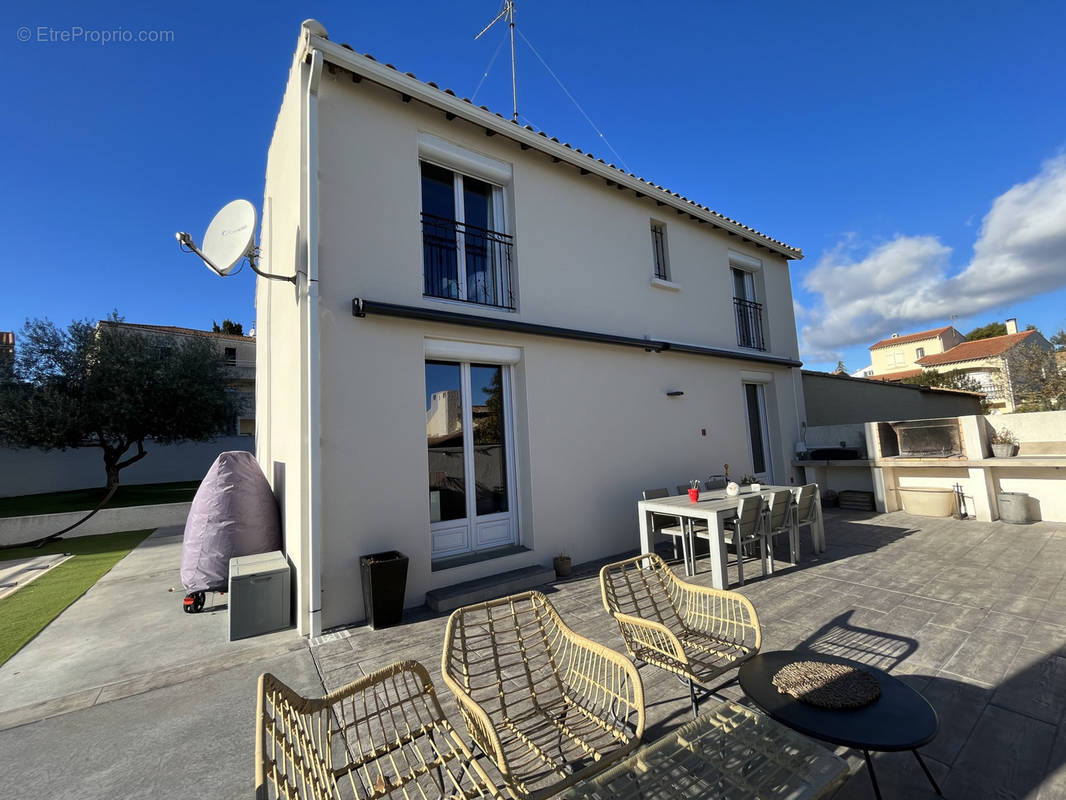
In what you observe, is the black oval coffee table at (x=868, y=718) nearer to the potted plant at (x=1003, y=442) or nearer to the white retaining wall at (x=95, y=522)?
the potted plant at (x=1003, y=442)

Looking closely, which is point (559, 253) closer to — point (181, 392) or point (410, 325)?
point (410, 325)

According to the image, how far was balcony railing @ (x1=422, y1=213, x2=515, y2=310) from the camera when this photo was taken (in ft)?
19.2

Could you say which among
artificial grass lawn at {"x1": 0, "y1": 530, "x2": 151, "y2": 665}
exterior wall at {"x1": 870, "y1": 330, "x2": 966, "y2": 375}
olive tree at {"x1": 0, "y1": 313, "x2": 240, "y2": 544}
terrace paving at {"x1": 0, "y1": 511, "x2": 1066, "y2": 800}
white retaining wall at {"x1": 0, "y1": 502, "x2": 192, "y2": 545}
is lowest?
artificial grass lawn at {"x1": 0, "y1": 530, "x2": 151, "y2": 665}

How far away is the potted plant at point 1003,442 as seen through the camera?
714 centimetres

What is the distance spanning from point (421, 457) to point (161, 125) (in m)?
6.81

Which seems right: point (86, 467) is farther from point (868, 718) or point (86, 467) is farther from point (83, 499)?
point (868, 718)

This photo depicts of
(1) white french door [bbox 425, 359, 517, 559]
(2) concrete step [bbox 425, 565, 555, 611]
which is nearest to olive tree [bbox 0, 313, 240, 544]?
(1) white french door [bbox 425, 359, 517, 559]

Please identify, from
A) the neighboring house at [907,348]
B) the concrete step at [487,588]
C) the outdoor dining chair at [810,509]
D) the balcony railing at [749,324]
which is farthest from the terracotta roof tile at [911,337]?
the concrete step at [487,588]

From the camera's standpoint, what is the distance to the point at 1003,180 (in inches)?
495

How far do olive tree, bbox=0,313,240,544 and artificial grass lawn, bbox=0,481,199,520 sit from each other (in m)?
0.92

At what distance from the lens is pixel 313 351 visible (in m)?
4.45

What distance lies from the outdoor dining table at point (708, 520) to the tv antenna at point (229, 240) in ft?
17.8

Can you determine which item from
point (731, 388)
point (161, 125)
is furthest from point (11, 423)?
point (731, 388)

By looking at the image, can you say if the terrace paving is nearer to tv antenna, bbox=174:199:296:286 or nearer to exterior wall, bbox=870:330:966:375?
tv antenna, bbox=174:199:296:286
